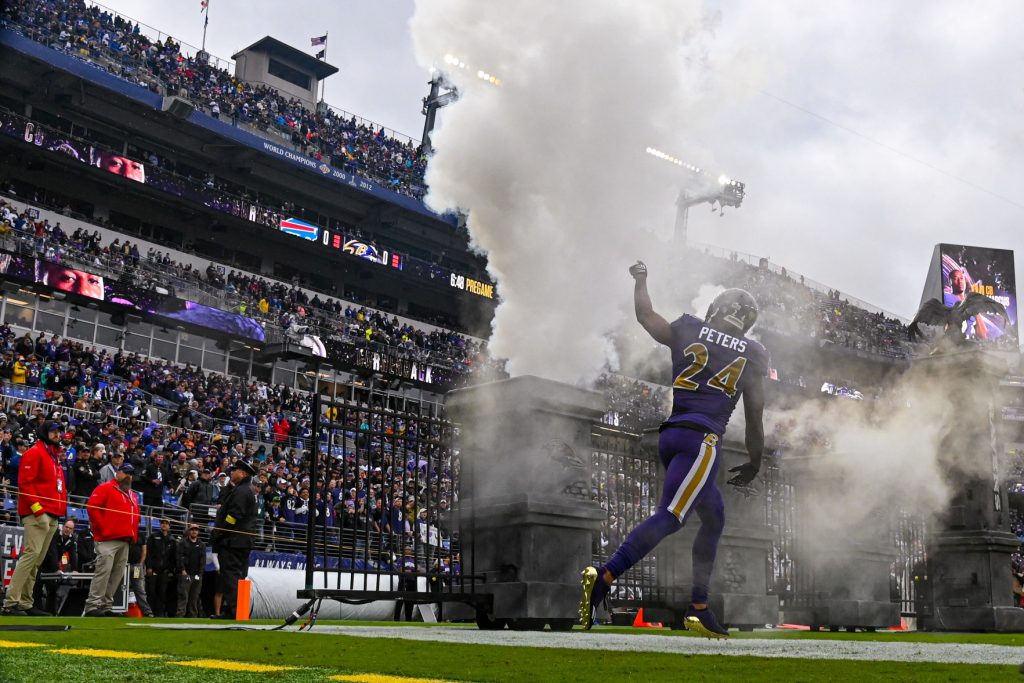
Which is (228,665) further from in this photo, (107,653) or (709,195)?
(709,195)

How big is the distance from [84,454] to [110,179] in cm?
2170

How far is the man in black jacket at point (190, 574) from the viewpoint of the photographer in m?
15.0

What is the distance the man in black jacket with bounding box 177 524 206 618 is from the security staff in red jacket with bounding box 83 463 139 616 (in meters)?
3.44

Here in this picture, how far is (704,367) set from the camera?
324 inches

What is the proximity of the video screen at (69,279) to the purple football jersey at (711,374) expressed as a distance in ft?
89.7

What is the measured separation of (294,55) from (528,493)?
47308 millimetres

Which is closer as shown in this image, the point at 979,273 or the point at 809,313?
the point at 809,313

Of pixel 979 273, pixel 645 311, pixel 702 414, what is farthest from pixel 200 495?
pixel 979 273

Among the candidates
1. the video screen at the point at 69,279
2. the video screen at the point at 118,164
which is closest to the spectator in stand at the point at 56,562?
the video screen at the point at 69,279

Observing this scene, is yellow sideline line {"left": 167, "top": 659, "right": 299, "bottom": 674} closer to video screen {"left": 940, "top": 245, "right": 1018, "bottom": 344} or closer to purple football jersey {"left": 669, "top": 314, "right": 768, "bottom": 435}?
purple football jersey {"left": 669, "top": 314, "right": 768, "bottom": 435}

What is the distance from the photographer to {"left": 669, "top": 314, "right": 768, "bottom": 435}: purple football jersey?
27.0ft

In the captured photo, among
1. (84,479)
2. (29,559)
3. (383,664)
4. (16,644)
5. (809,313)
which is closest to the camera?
(383,664)

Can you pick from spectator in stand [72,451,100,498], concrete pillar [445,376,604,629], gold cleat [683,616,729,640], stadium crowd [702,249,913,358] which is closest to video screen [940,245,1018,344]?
stadium crowd [702,249,913,358]

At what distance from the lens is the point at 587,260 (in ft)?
43.3
